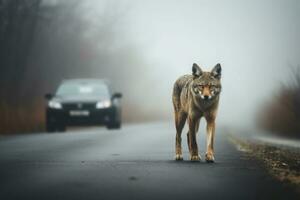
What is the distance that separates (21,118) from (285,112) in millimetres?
10254

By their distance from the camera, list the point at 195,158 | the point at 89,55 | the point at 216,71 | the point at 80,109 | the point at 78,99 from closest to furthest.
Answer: the point at 216,71, the point at 195,158, the point at 80,109, the point at 78,99, the point at 89,55

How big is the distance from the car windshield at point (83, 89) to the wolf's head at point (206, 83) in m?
16.8

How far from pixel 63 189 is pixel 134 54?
44.0 m

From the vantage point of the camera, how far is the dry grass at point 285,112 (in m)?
24.1

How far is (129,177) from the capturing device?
10719mm

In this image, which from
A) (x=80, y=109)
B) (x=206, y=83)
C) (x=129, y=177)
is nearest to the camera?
(x=129, y=177)

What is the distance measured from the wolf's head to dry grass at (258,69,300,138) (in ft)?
34.4

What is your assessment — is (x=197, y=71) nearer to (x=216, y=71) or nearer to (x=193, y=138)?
(x=216, y=71)

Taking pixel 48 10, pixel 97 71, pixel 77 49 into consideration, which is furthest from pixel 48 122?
pixel 97 71

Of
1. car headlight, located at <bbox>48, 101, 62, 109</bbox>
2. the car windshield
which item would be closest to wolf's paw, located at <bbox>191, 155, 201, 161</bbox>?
car headlight, located at <bbox>48, 101, 62, 109</bbox>

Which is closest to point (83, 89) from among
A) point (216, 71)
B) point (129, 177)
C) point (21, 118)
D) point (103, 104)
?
point (103, 104)

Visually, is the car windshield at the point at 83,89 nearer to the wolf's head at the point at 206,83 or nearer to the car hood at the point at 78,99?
the car hood at the point at 78,99

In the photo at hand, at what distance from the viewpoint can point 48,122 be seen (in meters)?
28.2

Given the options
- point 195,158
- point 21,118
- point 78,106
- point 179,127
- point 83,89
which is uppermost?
point 83,89
